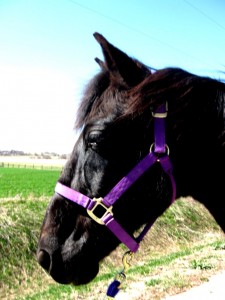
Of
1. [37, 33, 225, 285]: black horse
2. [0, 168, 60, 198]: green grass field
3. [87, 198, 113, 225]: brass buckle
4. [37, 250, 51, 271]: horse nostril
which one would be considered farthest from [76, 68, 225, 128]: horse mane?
[0, 168, 60, 198]: green grass field

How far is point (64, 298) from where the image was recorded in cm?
581

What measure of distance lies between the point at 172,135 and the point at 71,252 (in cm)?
96

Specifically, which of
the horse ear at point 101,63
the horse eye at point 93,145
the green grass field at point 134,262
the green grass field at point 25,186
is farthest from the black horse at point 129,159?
the green grass field at point 25,186

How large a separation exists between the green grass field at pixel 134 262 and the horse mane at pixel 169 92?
3984mm

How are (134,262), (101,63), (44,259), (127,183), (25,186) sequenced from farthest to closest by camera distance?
(25,186) < (134,262) < (101,63) < (44,259) < (127,183)

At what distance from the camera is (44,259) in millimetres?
2121

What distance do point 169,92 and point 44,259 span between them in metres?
1.30

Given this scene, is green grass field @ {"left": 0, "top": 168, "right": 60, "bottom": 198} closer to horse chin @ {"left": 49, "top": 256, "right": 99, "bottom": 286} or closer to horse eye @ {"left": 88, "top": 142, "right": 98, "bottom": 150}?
horse chin @ {"left": 49, "top": 256, "right": 99, "bottom": 286}

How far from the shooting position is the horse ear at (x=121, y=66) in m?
2.03

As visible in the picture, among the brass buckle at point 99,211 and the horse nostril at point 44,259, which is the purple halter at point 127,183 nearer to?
the brass buckle at point 99,211

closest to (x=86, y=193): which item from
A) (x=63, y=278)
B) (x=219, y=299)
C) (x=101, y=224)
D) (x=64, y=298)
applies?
(x=101, y=224)

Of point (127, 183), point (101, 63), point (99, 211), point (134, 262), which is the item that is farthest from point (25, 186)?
point (127, 183)

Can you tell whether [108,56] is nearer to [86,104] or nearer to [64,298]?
[86,104]

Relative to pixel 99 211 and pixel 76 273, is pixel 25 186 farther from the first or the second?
pixel 99 211
